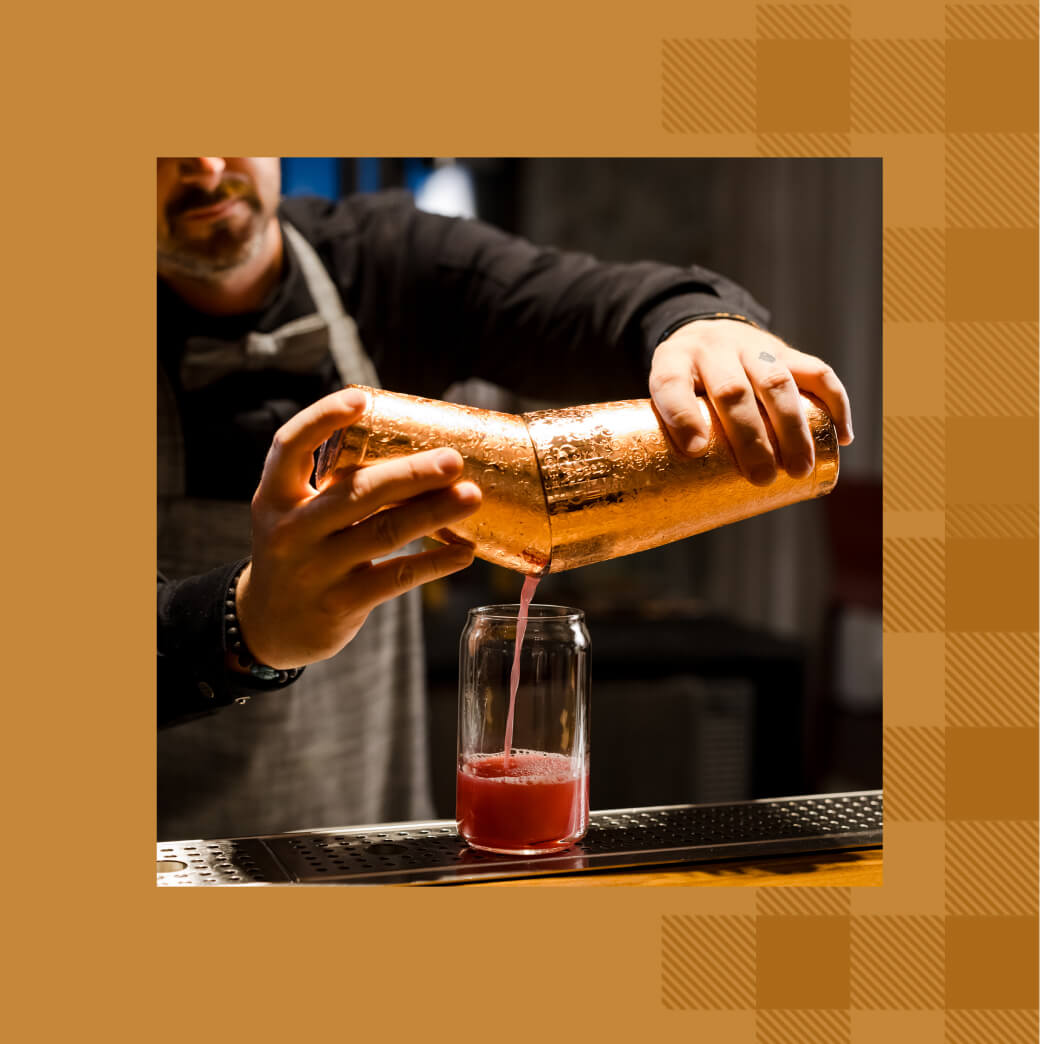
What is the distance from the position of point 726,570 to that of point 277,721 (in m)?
2.97

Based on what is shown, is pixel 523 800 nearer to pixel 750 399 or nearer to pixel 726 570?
pixel 750 399

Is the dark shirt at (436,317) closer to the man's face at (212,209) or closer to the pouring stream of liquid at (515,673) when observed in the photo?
the man's face at (212,209)

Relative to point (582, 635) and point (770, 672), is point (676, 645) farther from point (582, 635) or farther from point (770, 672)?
point (582, 635)

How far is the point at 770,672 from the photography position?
265 cm

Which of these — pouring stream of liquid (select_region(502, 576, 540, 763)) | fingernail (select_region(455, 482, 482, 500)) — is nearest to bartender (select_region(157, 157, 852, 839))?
fingernail (select_region(455, 482, 482, 500))

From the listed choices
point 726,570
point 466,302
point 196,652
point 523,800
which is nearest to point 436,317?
point 466,302

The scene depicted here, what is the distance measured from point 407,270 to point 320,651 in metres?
0.78

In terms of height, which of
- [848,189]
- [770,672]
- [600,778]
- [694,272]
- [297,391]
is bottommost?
[600,778]

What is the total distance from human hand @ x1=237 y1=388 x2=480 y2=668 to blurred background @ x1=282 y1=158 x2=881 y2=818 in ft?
2.37

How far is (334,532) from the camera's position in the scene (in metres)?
0.97

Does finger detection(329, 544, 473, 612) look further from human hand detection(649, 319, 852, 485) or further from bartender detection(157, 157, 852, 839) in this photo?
human hand detection(649, 319, 852, 485)

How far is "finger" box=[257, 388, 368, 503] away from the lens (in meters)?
0.91

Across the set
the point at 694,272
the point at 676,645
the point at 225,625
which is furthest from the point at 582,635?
the point at 676,645

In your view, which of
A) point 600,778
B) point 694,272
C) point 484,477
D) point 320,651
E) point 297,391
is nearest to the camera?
point 484,477
